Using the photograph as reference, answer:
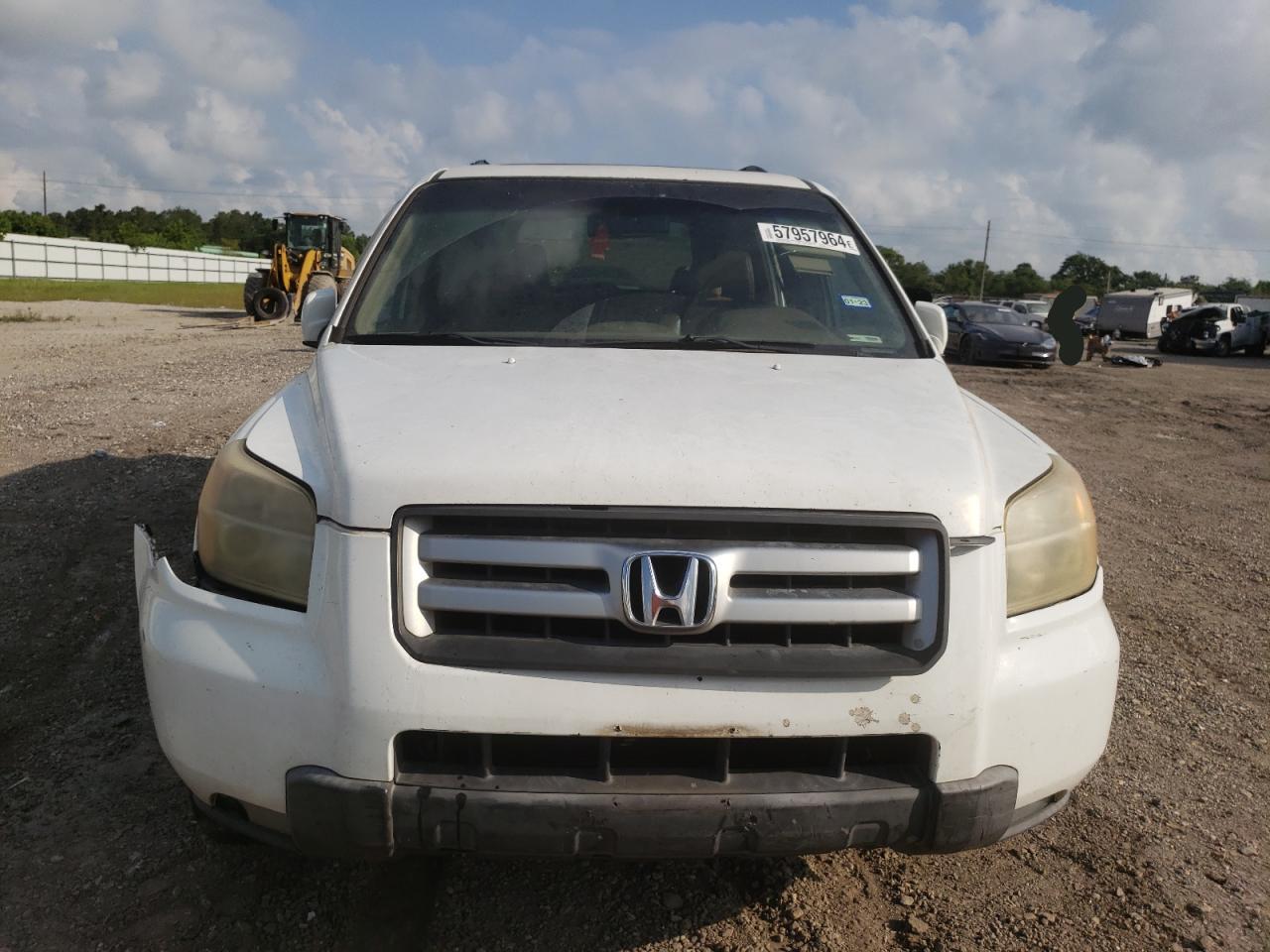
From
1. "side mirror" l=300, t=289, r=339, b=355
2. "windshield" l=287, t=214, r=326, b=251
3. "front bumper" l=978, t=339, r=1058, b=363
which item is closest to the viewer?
"side mirror" l=300, t=289, r=339, b=355

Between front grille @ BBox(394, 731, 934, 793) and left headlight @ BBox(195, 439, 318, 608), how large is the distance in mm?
437

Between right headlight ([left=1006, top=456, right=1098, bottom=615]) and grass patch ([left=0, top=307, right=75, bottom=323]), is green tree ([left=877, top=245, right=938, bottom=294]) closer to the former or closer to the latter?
right headlight ([left=1006, top=456, right=1098, bottom=615])

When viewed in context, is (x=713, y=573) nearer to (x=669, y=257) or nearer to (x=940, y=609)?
(x=940, y=609)

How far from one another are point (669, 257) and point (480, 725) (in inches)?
78.1

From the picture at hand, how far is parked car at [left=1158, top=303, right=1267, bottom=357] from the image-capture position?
1300 inches

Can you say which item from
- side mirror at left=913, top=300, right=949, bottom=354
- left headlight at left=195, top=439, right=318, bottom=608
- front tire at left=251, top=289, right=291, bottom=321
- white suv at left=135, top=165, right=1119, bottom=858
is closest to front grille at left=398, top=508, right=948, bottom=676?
white suv at left=135, top=165, right=1119, bottom=858

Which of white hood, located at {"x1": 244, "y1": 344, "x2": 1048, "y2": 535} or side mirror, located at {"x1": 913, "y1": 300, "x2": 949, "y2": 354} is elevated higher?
side mirror, located at {"x1": 913, "y1": 300, "x2": 949, "y2": 354}

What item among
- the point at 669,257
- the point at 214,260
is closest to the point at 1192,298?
the point at 669,257

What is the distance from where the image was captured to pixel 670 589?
192cm

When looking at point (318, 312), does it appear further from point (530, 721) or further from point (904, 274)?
point (904, 274)

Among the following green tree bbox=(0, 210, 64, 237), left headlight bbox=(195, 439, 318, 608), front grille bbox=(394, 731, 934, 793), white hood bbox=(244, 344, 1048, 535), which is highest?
green tree bbox=(0, 210, 64, 237)

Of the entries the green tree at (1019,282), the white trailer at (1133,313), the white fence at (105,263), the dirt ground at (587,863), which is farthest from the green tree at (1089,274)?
the dirt ground at (587,863)

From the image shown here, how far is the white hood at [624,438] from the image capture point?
1.97 m

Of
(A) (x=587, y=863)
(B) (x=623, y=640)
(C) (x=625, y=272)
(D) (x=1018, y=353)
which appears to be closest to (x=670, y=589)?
(B) (x=623, y=640)
